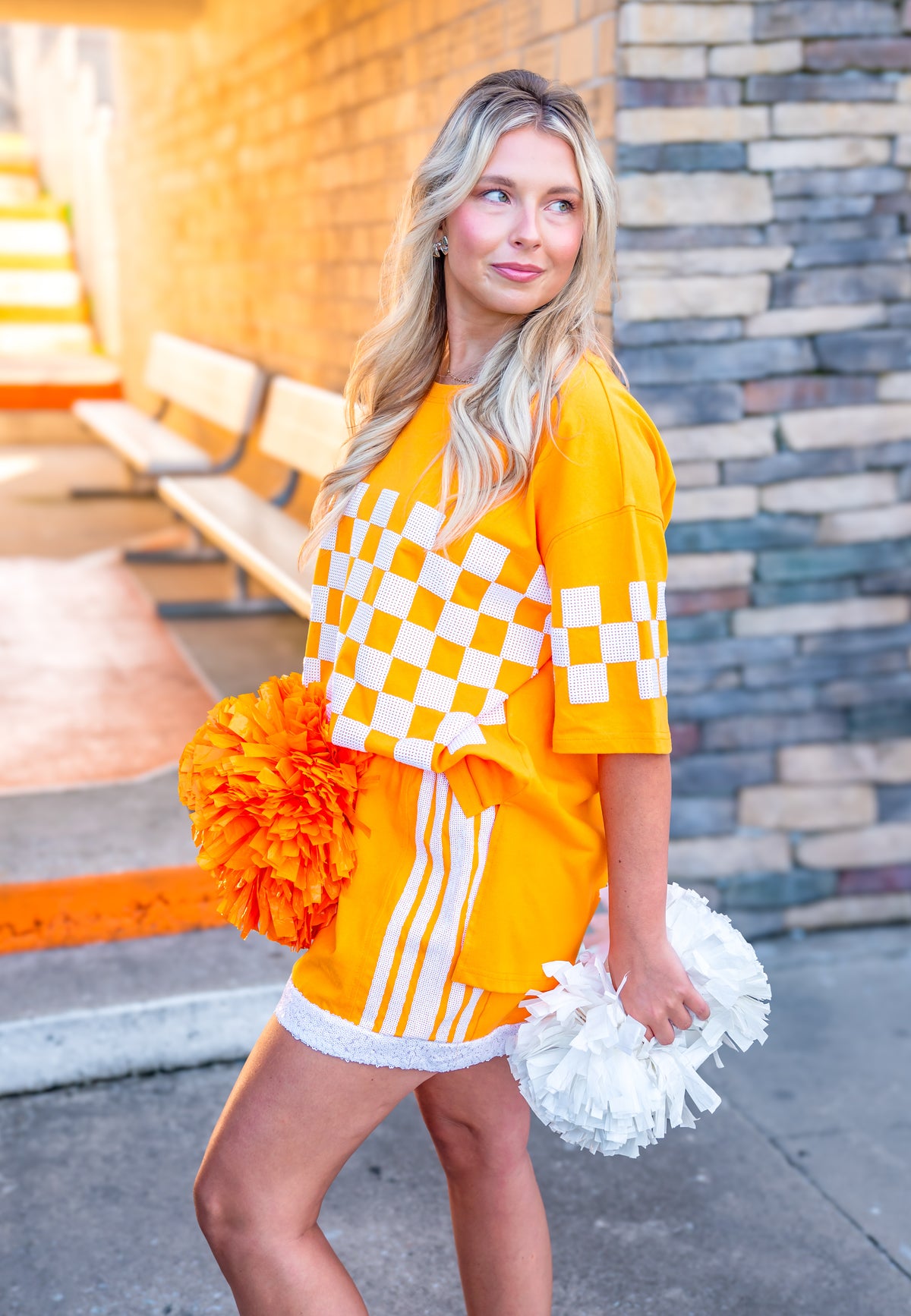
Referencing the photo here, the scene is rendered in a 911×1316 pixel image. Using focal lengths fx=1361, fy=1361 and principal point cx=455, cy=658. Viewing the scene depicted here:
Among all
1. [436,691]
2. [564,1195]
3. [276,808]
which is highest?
[436,691]

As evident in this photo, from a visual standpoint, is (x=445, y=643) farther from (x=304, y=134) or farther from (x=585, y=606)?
(x=304, y=134)

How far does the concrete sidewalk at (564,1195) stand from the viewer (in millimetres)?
2141

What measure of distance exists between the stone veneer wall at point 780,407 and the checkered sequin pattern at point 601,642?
1.65m

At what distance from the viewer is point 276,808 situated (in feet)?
4.94

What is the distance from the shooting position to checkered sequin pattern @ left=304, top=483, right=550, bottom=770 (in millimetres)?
1466

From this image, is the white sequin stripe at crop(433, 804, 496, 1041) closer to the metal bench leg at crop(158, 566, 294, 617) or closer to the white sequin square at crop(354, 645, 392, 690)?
the white sequin square at crop(354, 645, 392, 690)

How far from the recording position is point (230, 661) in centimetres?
517

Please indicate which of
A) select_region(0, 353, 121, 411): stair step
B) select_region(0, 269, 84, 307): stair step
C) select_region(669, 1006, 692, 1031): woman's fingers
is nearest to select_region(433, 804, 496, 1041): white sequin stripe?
select_region(669, 1006, 692, 1031): woman's fingers

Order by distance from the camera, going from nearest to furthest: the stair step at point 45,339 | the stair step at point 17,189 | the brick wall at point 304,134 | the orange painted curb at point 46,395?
the brick wall at point 304,134
the orange painted curb at point 46,395
the stair step at point 45,339
the stair step at point 17,189

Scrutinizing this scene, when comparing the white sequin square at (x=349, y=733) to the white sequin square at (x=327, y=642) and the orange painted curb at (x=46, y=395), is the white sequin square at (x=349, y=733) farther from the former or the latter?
the orange painted curb at (x=46, y=395)

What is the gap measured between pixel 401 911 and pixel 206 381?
5651mm

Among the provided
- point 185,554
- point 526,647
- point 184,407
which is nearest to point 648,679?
point 526,647

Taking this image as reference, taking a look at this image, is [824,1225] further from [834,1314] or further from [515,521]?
[515,521]

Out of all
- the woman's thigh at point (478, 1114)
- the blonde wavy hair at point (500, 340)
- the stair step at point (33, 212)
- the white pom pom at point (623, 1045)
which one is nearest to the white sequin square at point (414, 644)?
the blonde wavy hair at point (500, 340)
